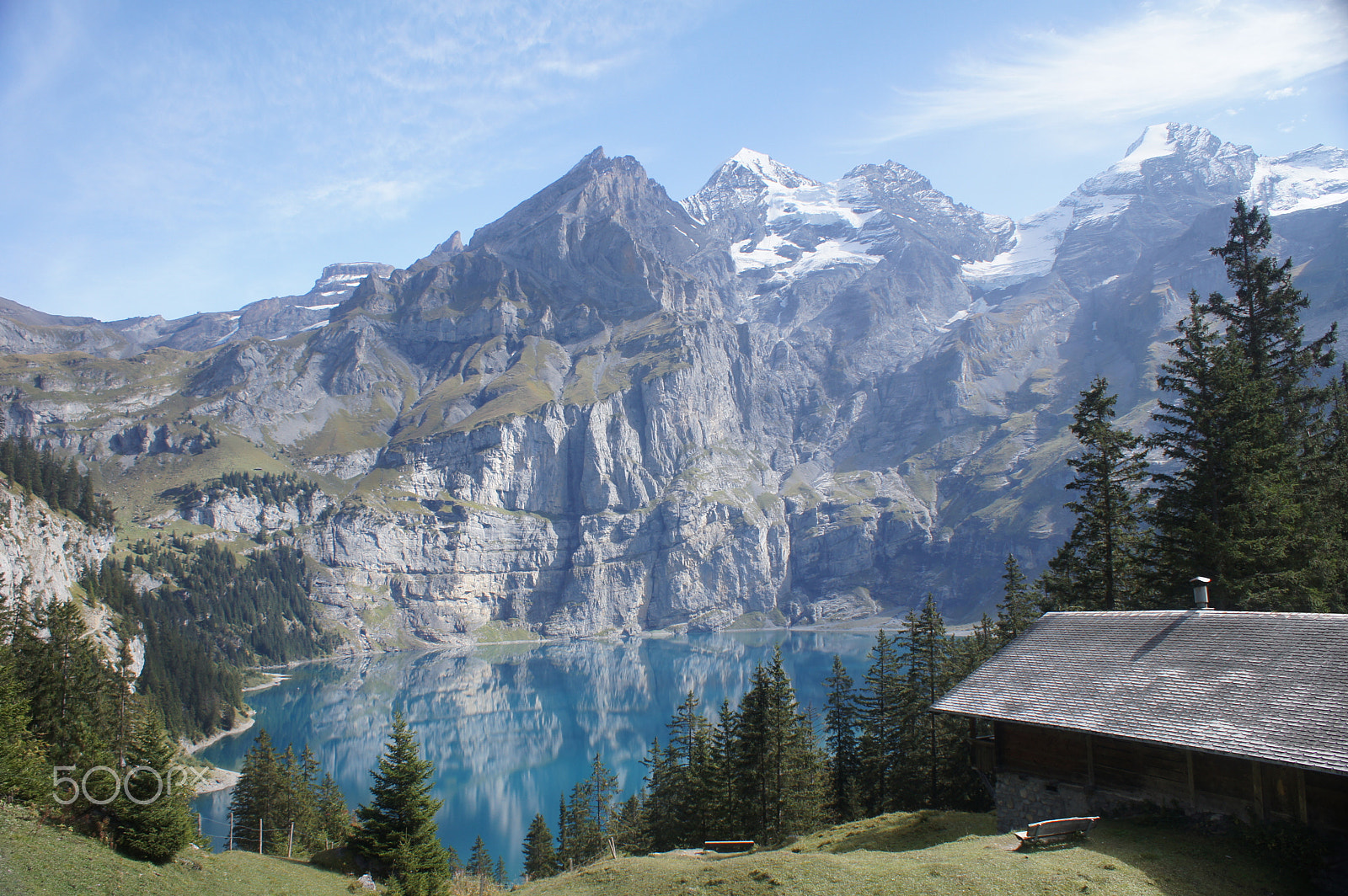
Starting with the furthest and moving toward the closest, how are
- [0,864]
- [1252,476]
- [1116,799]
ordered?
[1252,476] → [1116,799] → [0,864]

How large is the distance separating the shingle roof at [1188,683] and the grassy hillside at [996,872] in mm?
2607

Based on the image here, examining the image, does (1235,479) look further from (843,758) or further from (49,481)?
(49,481)

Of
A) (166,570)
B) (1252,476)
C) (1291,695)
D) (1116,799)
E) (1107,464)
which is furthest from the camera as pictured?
(166,570)

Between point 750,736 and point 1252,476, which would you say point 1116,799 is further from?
point 750,736

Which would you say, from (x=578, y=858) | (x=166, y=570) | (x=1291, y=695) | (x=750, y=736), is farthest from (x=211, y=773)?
(x=166, y=570)

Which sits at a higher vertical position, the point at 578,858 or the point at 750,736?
the point at 750,736

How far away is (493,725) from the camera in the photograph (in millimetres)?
140375

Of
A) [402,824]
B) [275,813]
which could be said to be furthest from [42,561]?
[402,824]

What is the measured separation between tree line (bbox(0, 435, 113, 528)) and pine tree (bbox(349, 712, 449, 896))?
104639mm

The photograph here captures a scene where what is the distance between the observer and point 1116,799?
2030 cm

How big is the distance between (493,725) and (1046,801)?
443ft

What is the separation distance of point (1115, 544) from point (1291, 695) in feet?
49.5

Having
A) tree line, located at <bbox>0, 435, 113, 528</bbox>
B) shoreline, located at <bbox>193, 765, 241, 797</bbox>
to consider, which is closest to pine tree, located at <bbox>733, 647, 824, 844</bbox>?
shoreline, located at <bbox>193, 765, 241, 797</bbox>

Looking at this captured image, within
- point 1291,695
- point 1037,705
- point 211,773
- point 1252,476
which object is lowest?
point 211,773
